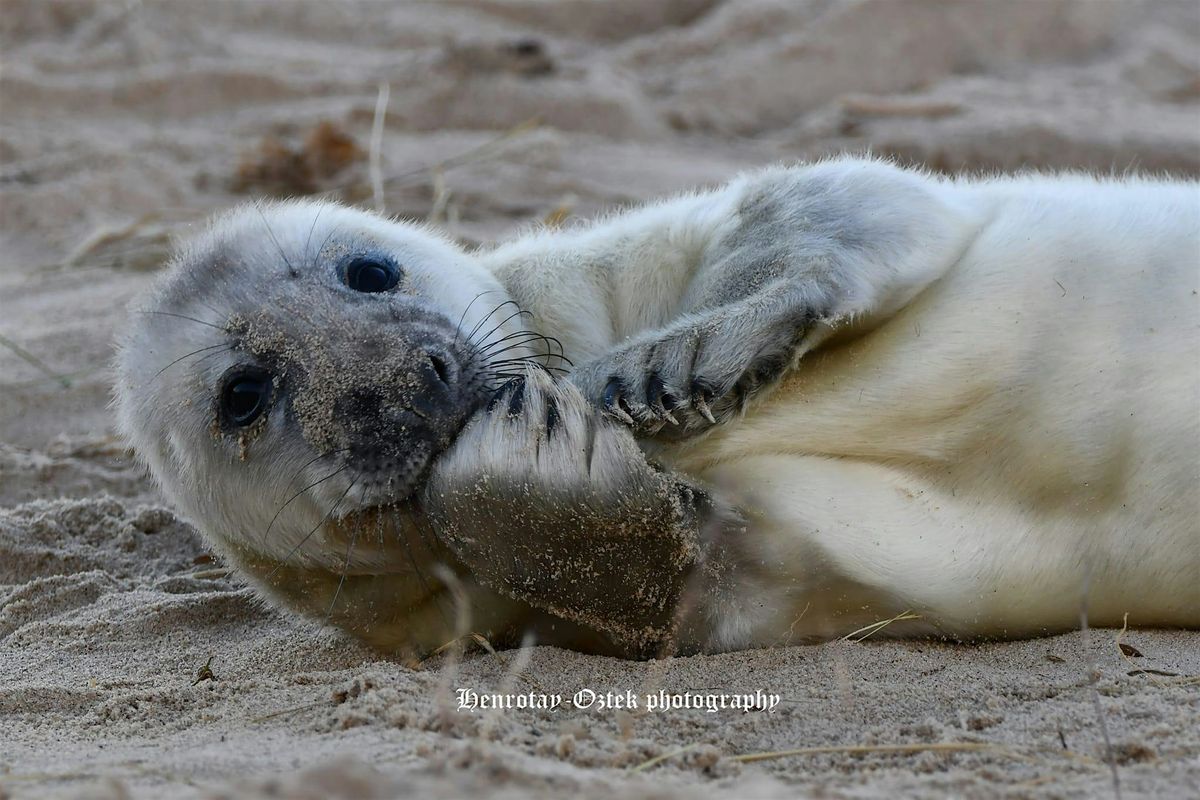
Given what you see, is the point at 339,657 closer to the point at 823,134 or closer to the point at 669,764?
the point at 669,764

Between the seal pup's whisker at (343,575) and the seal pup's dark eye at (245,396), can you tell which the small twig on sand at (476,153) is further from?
the seal pup's whisker at (343,575)

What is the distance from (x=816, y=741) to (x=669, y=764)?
0.27 m

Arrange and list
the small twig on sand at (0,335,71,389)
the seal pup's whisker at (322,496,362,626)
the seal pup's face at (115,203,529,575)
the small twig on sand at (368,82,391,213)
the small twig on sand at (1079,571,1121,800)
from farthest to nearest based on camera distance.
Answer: the small twig on sand at (368,82,391,213) → the small twig on sand at (0,335,71,389) → the seal pup's whisker at (322,496,362,626) → the seal pup's face at (115,203,529,575) → the small twig on sand at (1079,571,1121,800)

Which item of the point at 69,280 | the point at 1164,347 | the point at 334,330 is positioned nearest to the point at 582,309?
the point at 334,330

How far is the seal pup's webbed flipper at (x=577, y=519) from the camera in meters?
2.44

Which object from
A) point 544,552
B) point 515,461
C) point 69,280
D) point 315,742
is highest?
point 515,461

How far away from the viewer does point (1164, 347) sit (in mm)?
2668

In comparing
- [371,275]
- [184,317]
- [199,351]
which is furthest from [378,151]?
[199,351]

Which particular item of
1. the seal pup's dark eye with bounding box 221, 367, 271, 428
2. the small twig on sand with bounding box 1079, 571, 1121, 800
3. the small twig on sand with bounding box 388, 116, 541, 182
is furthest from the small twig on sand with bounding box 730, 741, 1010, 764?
the small twig on sand with bounding box 388, 116, 541, 182

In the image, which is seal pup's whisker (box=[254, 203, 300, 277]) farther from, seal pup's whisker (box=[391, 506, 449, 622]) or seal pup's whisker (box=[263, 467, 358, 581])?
seal pup's whisker (box=[391, 506, 449, 622])

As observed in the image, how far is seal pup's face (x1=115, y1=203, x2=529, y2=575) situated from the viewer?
2.71 m

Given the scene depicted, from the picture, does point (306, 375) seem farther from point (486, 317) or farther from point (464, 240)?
point (464, 240)

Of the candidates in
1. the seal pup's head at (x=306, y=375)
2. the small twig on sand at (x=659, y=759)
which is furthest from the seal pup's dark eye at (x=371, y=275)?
the small twig on sand at (x=659, y=759)

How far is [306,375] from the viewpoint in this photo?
Result: 2805 millimetres
